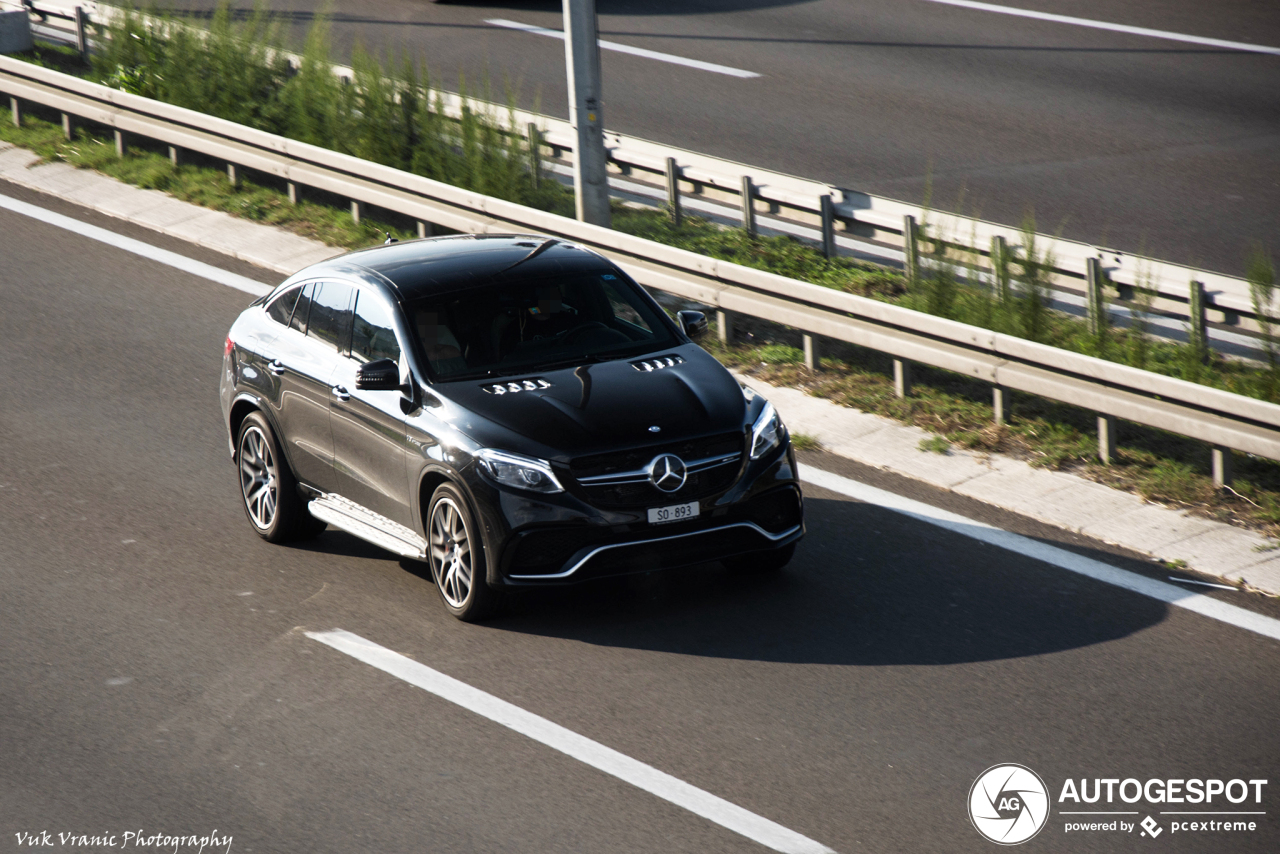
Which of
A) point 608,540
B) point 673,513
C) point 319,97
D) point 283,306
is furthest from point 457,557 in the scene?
point 319,97

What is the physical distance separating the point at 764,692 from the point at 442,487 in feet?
6.09

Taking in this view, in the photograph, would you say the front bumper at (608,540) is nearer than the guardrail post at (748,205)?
Yes

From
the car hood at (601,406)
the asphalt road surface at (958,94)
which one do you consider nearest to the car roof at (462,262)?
the car hood at (601,406)

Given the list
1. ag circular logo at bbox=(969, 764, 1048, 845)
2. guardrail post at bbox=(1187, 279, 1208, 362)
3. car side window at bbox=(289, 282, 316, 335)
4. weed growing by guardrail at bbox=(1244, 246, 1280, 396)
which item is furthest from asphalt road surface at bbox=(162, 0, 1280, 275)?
ag circular logo at bbox=(969, 764, 1048, 845)

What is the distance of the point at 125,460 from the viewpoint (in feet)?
33.2

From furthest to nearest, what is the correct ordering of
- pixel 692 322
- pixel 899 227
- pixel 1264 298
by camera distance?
pixel 899 227
pixel 1264 298
pixel 692 322

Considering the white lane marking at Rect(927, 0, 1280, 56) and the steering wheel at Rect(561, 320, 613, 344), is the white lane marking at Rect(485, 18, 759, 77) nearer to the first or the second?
the white lane marking at Rect(927, 0, 1280, 56)

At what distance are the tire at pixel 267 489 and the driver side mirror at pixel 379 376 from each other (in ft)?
3.94

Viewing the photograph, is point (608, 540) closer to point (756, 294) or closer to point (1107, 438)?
point (1107, 438)

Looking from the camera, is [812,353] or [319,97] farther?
[319,97]

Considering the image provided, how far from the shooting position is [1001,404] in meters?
9.91

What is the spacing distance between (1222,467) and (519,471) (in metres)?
3.95

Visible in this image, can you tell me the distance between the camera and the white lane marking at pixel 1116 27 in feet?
66.1

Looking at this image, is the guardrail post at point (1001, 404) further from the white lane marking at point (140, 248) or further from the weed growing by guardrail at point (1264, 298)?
the white lane marking at point (140, 248)
